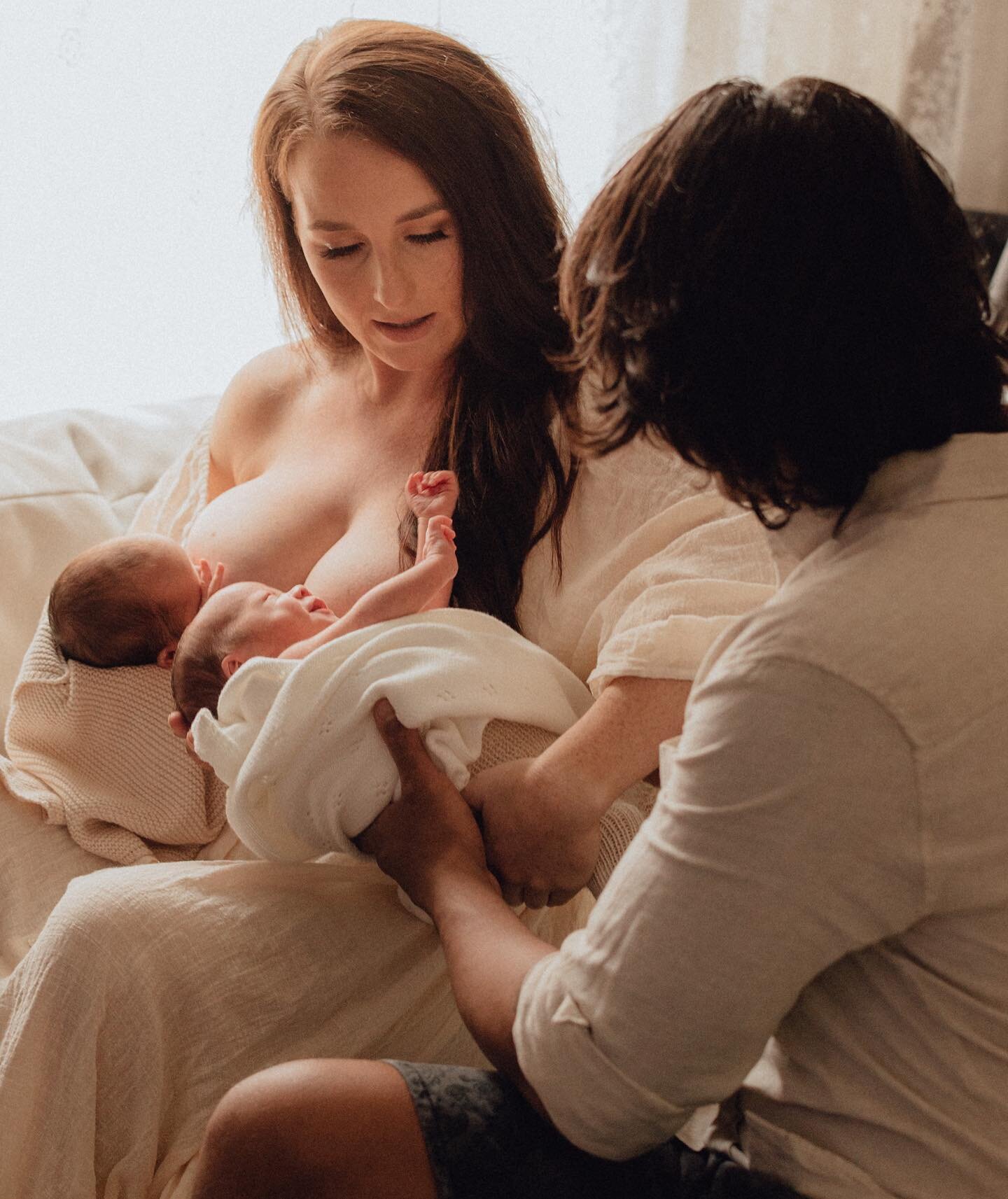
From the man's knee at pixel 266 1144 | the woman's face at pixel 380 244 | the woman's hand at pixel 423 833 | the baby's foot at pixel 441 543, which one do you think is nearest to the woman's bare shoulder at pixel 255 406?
the woman's face at pixel 380 244

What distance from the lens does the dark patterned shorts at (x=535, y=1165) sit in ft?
3.09

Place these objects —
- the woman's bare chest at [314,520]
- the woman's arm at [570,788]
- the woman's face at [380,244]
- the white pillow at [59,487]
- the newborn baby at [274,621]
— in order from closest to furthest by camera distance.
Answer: the woman's arm at [570,788] → the newborn baby at [274,621] → the woman's face at [380,244] → the woman's bare chest at [314,520] → the white pillow at [59,487]

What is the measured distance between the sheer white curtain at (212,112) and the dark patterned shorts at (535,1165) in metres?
2.03

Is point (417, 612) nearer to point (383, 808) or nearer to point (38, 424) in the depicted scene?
point (383, 808)

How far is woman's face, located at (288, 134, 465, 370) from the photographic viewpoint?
1559 mm

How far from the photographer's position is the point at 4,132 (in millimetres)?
2564

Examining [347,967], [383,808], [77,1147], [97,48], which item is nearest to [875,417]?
[383,808]

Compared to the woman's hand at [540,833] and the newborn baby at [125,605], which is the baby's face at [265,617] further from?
the woman's hand at [540,833]

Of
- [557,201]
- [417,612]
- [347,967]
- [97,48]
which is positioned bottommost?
[347,967]

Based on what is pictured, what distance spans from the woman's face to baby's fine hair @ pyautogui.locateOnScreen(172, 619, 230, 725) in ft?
1.46

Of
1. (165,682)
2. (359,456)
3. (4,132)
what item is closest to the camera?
(165,682)

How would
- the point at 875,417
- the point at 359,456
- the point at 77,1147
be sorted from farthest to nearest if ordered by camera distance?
the point at 359,456, the point at 77,1147, the point at 875,417

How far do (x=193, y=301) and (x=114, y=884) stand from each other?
1863 mm

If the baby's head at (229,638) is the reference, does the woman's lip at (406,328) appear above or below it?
above
